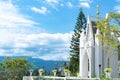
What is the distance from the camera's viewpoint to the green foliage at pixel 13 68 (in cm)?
2659

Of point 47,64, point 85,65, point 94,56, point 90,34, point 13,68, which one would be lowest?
point 13,68

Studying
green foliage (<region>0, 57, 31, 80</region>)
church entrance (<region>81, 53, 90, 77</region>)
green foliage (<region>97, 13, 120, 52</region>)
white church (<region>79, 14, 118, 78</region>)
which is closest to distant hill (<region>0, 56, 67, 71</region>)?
green foliage (<region>0, 57, 31, 80</region>)

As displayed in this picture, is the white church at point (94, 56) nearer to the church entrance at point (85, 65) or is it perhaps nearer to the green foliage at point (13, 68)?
the church entrance at point (85, 65)

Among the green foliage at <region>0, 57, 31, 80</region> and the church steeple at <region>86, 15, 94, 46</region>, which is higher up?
the church steeple at <region>86, 15, 94, 46</region>

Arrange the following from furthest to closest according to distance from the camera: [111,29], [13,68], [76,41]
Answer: [76,41], [13,68], [111,29]

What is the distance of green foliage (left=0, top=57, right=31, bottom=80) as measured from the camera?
26.6 m

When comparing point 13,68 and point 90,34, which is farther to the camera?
point 13,68

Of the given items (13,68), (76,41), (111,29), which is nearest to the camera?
(111,29)

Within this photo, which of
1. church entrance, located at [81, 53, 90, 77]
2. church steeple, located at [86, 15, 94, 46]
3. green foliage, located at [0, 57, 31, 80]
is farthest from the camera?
church entrance, located at [81, 53, 90, 77]

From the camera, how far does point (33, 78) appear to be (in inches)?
838

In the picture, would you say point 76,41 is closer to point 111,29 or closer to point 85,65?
point 85,65

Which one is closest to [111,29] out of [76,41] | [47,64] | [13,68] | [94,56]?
[94,56]

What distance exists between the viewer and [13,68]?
30.0 metres

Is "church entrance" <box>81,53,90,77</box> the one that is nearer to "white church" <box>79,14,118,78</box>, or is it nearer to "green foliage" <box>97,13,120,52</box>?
"white church" <box>79,14,118,78</box>
